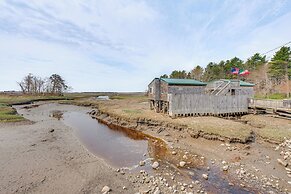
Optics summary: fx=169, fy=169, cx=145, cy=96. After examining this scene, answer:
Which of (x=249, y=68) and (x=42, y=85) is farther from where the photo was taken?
(x=42, y=85)

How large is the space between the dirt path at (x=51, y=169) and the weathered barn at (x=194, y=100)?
12.6m

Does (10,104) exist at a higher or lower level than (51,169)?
higher

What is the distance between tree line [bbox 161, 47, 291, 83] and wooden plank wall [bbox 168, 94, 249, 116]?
32.8 meters

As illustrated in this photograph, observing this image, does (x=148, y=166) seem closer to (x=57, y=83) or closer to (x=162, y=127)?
(x=162, y=127)

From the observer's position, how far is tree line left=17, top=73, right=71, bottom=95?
8762 cm

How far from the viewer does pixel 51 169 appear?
397 inches

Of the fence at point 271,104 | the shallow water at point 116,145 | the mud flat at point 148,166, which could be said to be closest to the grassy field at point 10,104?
the mud flat at point 148,166

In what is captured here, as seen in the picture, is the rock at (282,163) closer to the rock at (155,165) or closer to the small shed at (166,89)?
the rock at (155,165)

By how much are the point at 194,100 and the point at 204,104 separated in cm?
159

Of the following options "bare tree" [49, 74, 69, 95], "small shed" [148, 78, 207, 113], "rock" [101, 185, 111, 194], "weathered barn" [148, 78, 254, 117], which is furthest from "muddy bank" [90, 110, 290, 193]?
"bare tree" [49, 74, 69, 95]

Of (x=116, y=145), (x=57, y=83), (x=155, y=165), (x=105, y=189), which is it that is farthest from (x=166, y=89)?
(x=57, y=83)

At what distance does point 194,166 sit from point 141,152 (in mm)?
4645

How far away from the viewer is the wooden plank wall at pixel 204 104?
21.3 m

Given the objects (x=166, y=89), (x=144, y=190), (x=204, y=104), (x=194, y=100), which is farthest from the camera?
(x=166, y=89)
